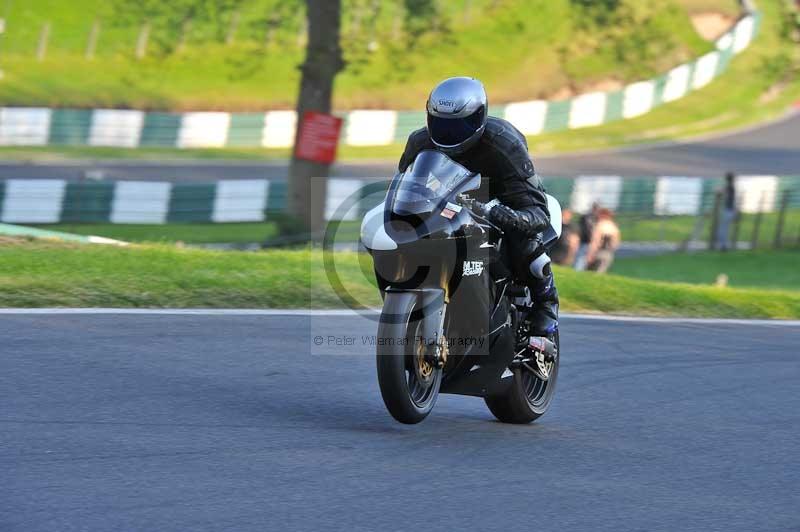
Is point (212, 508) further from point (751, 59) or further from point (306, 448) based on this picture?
point (751, 59)

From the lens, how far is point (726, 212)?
26406mm

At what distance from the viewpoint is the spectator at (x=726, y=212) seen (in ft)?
86.0

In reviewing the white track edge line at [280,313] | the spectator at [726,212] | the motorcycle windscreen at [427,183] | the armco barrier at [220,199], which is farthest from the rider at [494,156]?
the spectator at [726,212]

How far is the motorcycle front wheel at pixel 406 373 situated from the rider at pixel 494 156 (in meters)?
0.72

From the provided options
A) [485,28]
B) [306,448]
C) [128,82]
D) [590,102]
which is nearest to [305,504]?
[306,448]

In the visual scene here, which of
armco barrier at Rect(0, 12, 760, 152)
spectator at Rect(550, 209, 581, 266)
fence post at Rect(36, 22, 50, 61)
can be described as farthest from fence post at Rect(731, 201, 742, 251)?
fence post at Rect(36, 22, 50, 61)

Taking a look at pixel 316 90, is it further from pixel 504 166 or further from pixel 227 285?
pixel 504 166

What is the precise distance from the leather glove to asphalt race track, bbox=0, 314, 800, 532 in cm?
100

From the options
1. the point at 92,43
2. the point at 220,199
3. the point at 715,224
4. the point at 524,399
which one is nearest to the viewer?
the point at 524,399

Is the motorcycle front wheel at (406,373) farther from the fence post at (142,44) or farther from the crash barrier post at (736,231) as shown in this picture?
the fence post at (142,44)

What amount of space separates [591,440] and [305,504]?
2.09 metres

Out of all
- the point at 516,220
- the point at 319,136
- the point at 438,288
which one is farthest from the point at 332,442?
the point at 319,136

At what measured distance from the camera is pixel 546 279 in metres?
6.98

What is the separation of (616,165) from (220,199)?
14.7m
